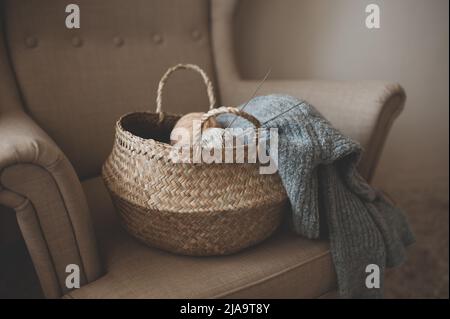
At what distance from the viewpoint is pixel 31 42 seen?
931mm

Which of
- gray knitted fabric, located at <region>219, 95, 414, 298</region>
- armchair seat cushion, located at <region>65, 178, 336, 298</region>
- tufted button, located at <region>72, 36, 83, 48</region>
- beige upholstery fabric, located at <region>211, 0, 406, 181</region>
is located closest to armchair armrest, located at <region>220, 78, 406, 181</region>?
beige upholstery fabric, located at <region>211, 0, 406, 181</region>

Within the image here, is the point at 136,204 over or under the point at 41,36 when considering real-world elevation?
under

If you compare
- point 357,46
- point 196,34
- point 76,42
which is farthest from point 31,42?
point 357,46

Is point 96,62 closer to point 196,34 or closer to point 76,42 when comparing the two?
point 76,42

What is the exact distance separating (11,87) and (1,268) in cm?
39

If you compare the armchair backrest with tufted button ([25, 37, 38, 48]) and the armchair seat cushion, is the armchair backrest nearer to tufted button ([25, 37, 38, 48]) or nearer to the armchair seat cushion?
A: tufted button ([25, 37, 38, 48])

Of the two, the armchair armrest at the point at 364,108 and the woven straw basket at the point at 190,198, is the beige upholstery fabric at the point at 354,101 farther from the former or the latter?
the woven straw basket at the point at 190,198

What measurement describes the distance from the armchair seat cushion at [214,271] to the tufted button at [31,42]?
16.9 inches

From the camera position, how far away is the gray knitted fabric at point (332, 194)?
28.3 inches

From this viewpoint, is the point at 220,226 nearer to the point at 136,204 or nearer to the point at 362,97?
the point at 136,204

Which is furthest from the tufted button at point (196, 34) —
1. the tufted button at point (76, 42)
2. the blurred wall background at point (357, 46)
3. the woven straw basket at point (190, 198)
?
the woven straw basket at point (190, 198)
